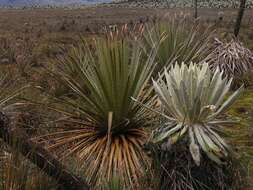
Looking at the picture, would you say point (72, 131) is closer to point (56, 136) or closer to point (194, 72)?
point (56, 136)

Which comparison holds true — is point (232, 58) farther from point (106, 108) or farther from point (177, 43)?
point (106, 108)

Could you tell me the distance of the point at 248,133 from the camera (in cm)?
589

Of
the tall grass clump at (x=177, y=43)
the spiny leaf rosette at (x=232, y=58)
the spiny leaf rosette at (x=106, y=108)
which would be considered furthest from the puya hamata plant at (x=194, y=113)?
the spiny leaf rosette at (x=232, y=58)

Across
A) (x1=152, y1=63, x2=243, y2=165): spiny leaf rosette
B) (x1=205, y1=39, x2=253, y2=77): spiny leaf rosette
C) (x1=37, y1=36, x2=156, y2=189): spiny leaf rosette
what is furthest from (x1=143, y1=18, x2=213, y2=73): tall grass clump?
(x1=205, y1=39, x2=253, y2=77): spiny leaf rosette

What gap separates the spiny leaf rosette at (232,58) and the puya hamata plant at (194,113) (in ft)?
18.2

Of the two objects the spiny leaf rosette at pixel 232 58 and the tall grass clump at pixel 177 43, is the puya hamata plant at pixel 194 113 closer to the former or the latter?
the tall grass clump at pixel 177 43

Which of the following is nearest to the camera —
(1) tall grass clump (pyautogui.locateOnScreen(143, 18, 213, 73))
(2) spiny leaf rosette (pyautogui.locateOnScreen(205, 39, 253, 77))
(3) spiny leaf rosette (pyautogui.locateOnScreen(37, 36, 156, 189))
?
(3) spiny leaf rosette (pyautogui.locateOnScreen(37, 36, 156, 189))

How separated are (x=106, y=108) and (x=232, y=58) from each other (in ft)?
19.6

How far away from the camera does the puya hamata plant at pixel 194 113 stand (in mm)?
3980

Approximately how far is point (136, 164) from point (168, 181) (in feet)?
1.38

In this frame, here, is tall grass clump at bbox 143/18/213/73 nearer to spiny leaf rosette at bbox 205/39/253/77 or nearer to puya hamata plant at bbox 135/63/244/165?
puya hamata plant at bbox 135/63/244/165

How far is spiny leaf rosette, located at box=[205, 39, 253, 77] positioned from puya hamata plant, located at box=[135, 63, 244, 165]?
5.55 meters

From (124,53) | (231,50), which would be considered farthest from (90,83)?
(231,50)

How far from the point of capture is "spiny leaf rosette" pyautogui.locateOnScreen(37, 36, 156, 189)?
15.0 ft
